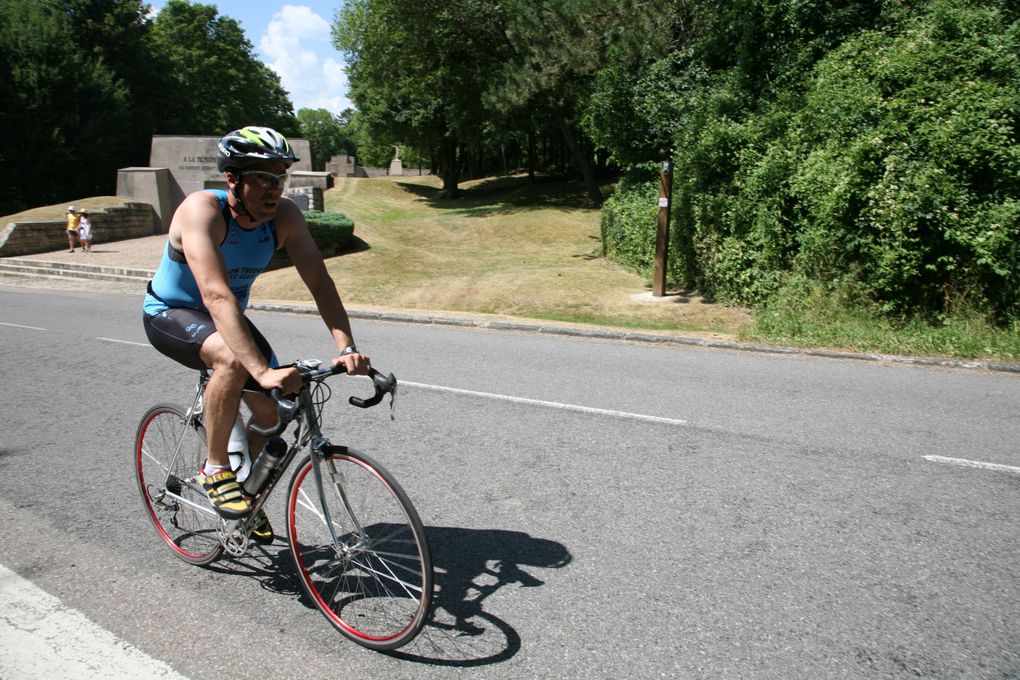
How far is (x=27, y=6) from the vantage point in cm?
3959

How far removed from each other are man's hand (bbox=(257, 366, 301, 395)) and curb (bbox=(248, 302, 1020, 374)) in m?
8.22

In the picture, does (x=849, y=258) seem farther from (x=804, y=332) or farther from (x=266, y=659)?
(x=266, y=659)

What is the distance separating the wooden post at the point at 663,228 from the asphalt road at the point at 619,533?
6501mm

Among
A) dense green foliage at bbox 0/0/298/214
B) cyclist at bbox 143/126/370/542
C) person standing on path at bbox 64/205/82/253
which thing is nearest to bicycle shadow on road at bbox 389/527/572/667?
cyclist at bbox 143/126/370/542

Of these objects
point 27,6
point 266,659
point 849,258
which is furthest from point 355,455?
point 27,6

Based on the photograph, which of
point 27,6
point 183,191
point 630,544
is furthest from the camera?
point 27,6

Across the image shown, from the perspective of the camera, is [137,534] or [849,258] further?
[849,258]

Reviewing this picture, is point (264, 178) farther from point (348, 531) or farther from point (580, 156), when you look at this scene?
point (580, 156)

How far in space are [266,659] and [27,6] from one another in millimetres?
49311

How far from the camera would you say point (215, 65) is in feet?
211

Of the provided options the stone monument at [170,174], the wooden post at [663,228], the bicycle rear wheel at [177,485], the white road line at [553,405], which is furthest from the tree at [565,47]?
the bicycle rear wheel at [177,485]

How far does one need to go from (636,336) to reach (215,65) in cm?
6564

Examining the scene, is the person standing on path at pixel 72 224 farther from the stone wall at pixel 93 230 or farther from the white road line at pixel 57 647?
the white road line at pixel 57 647

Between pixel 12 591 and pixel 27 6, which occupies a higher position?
pixel 27 6
